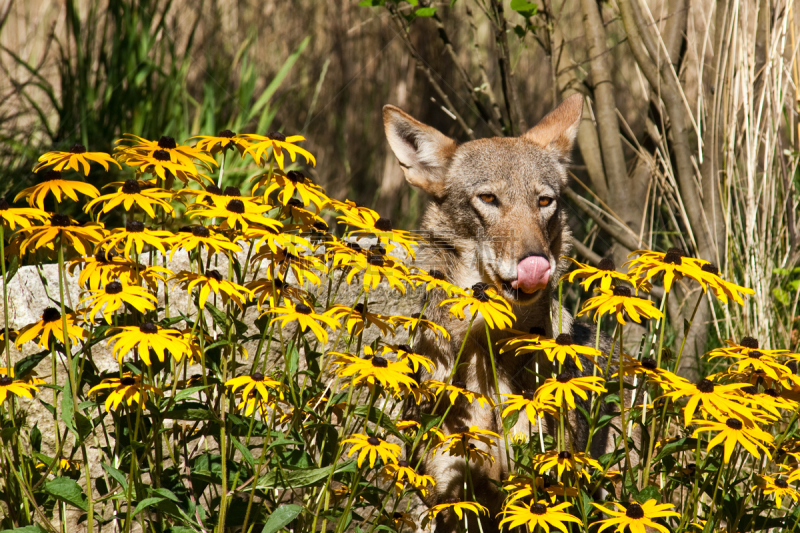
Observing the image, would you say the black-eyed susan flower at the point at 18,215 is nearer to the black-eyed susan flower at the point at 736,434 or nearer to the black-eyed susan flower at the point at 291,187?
the black-eyed susan flower at the point at 291,187

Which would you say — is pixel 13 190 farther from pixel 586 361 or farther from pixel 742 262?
pixel 742 262

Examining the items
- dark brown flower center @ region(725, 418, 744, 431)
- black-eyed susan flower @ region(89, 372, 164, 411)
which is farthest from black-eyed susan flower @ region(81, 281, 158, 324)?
dark brown flower center @ region(725, 418, 744, 431)

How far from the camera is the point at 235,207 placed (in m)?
2.22

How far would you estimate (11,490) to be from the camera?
235 cm

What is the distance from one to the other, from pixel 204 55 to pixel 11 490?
526cm

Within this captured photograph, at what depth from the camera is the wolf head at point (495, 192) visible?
3.22 metres

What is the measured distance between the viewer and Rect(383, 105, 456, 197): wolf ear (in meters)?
3.85

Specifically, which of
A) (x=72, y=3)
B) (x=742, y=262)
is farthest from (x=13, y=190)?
(x=742, y=262)

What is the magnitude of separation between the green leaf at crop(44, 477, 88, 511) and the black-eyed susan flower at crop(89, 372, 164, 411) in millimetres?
237

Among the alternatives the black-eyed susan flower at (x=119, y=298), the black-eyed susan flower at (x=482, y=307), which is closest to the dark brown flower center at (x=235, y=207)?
the black-eyed susan flower at (x=119, y=298)

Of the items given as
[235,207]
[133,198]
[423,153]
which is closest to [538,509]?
[235,207]

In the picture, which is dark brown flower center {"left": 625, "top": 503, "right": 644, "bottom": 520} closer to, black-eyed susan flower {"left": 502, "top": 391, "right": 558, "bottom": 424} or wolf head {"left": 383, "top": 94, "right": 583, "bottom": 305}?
black-eyed susan flower {"left": 502, "top": 391, "right": 558, "bottom": 424}

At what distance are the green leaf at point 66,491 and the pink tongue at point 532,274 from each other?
1.79 meters

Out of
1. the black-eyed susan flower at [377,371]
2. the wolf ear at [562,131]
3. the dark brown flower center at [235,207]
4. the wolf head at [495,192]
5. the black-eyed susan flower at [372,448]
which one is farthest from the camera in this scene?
the wolf ear at [562,131]
